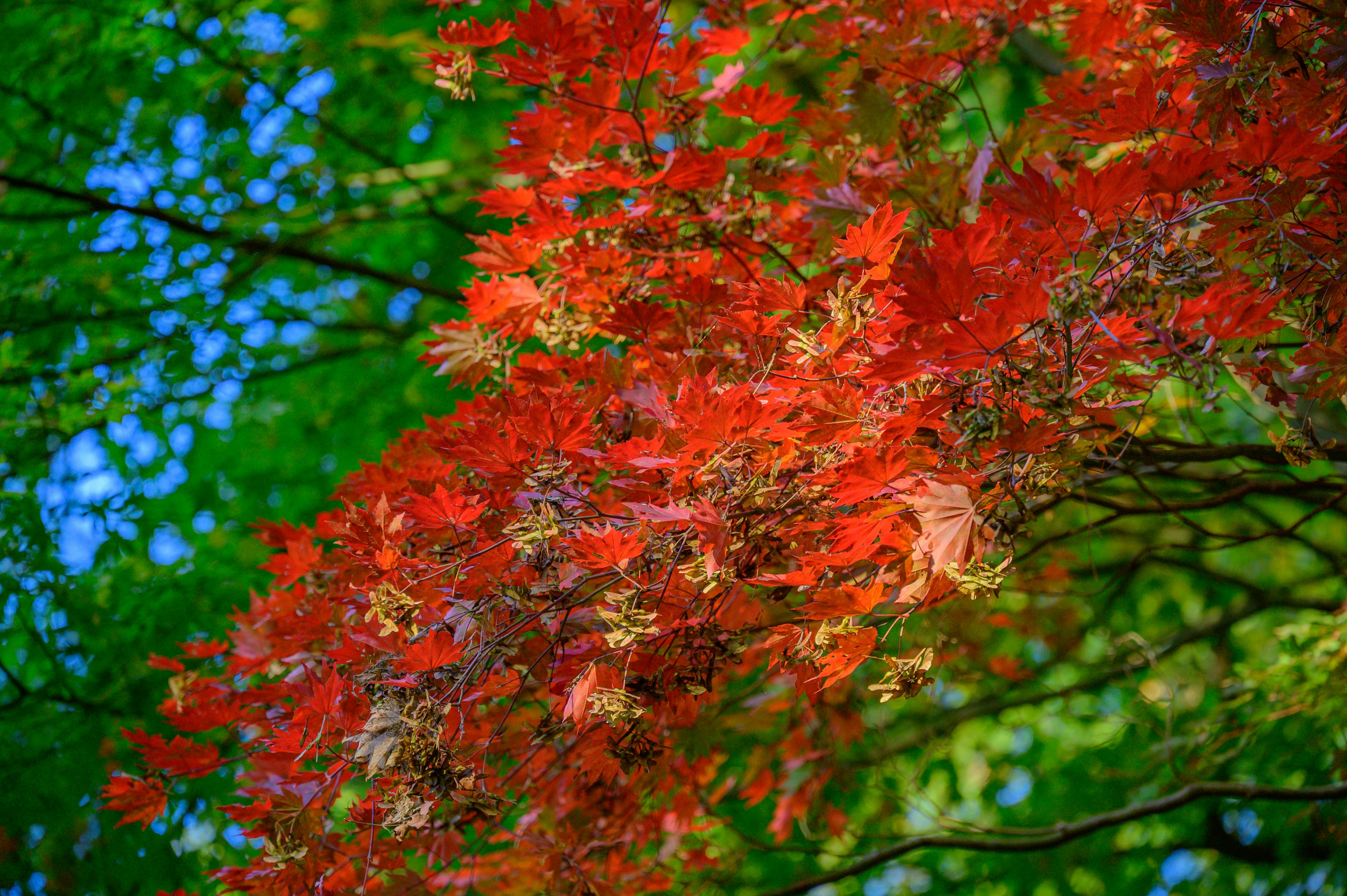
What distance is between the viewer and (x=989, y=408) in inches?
45.1

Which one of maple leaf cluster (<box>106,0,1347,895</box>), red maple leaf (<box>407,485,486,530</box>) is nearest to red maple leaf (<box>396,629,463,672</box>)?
maple leaf cluster (<box>106,0,1347,895</box>)

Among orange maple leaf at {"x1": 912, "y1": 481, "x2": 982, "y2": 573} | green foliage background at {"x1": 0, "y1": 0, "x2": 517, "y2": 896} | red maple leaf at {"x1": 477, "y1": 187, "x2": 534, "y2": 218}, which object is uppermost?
green foliage background at {"x1": 0, "y1": 0, "x2": 517, "y2": 896}

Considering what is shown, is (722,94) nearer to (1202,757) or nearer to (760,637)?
(760,637)

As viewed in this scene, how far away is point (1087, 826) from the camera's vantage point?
7.17ft

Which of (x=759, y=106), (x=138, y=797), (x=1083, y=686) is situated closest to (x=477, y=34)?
(x=759, y=106)

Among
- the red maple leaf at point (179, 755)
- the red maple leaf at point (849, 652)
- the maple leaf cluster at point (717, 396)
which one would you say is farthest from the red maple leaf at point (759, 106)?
the red maple leaf at point (179, 755)

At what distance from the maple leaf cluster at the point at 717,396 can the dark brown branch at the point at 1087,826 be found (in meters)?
0.65

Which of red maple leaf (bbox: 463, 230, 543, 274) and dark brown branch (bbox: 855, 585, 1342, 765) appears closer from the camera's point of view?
red maple leaf (bbox: 463, 230, 543, 274)

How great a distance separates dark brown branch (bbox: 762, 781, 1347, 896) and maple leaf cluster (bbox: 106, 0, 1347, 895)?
65 cm

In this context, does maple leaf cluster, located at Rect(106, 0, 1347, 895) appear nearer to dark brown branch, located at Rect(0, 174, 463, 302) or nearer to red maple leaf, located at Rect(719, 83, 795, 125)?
red maple leaf, located at Rect(719, 83, 795, 125)

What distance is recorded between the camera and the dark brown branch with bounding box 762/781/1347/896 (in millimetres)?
2051

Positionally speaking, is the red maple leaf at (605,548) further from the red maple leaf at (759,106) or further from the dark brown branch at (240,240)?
the dark brown branch at (240,240)

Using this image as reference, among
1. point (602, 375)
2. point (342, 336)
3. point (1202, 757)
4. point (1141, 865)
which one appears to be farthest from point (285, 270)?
point (1141, 865)

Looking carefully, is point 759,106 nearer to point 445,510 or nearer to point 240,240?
point 445,510
